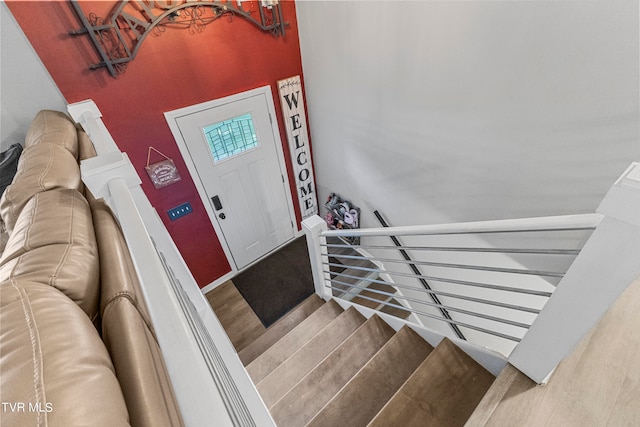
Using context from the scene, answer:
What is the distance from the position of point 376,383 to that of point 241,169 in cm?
255

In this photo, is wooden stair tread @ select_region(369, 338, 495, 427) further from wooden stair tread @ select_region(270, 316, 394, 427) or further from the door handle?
the door handle

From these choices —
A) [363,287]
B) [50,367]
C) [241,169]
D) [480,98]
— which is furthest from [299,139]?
[50,367]

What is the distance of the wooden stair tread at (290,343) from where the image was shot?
7.00 ft

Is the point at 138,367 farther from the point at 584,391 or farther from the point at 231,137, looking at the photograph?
the point at 231,137

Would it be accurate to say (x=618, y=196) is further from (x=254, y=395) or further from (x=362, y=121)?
(x=362, y=121)

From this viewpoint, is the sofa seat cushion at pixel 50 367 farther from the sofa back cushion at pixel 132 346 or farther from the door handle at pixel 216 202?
the door handle at pixel 216 202

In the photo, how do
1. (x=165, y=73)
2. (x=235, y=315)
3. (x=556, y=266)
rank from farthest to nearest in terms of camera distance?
(x=235, y=315) → (x=165, y=73) → (x=556, y=266)

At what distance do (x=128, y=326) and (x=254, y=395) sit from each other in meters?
0.84

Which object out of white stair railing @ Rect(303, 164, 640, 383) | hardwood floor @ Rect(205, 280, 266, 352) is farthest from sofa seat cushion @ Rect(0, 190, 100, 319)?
hardwood floor @ Rect(205, 280, 266, 352)

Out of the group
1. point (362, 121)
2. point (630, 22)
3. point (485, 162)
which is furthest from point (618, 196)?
point (362, 121)

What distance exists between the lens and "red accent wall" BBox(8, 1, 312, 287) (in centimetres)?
191

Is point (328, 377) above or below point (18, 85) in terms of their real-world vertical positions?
below

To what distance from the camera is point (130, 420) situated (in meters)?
0.49

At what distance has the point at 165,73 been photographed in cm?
238
